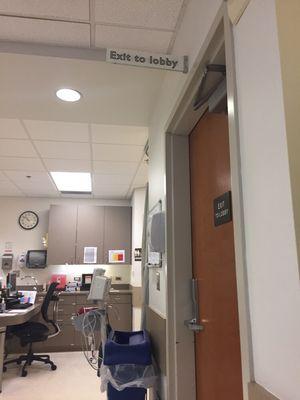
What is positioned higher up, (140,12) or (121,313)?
(140,12)

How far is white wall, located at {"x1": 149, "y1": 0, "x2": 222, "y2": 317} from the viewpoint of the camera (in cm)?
149

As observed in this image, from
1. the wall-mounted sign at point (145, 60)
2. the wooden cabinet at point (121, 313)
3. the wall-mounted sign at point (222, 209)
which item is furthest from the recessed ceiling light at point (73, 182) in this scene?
the wall-mounted sign at point (222, 209)

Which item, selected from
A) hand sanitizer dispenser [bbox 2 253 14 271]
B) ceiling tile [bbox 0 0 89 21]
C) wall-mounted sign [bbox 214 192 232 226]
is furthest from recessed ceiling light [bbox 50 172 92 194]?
wall-mounted sign [bbox 214 192 232 226]

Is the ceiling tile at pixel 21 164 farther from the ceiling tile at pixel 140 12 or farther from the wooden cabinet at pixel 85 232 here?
the ceiling tile at pixel 140 12

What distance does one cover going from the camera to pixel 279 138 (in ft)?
2.70

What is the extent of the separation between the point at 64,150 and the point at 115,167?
0.85 meters

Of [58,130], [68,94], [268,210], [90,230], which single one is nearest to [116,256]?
[90,230]

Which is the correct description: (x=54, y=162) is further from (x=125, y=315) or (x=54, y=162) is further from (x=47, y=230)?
(x=125, y=315)

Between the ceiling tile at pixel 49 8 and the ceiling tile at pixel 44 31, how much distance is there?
6cm

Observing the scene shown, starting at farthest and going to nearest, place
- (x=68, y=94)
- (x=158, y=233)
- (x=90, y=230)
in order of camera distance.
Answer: (x=90, y=230), (x=68, y=94), (x=158, y=233)

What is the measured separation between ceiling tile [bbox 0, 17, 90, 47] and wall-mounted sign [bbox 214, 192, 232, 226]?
1.25 meters

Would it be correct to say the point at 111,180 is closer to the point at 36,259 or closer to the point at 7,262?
the point at 36,259

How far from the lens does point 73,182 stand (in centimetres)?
543

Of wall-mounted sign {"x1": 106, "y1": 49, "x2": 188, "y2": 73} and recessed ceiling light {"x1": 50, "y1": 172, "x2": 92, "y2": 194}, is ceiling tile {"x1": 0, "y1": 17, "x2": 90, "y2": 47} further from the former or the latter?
recessed ceiling light {"x1": 50, "y1": 172, "x2": 92, "y2": 194}
